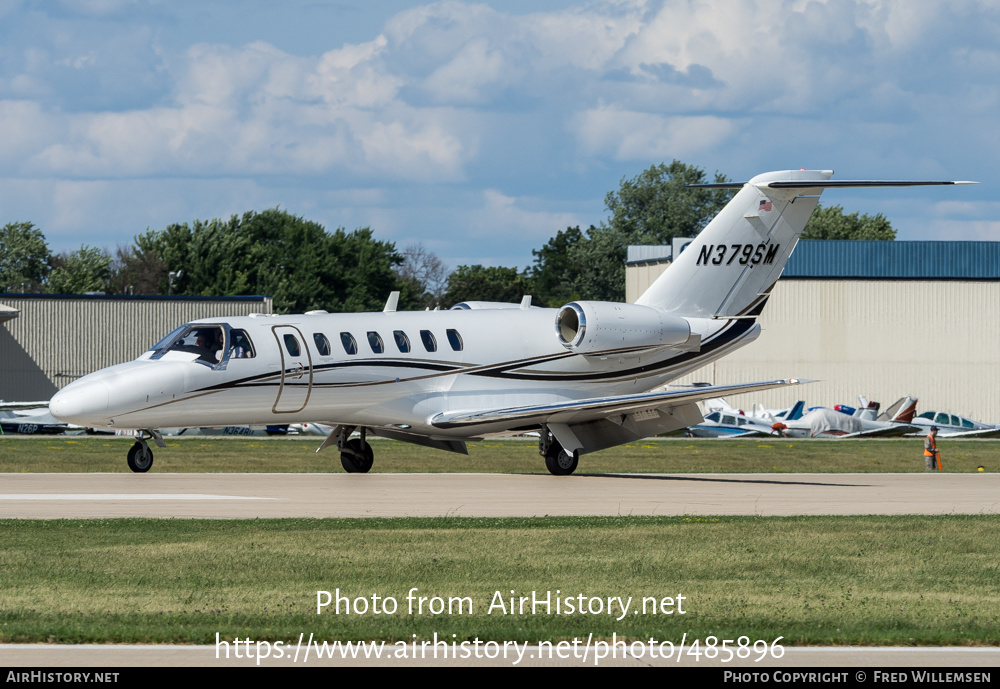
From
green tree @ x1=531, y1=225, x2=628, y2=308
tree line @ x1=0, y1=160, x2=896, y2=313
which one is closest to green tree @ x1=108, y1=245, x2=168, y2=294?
tree line @ x1=0, y1=160, x2=896, y2=313

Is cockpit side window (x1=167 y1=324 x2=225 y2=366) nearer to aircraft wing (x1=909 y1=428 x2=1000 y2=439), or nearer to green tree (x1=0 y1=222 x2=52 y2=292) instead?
aircraft wing (x1=909 y1=428 x2=1000 y2=439)

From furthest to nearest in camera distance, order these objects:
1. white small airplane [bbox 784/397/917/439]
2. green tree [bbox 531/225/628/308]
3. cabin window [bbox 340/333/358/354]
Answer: green tree [bbox 531/225/628/308]
white small airplane [bbox 784/397/917/439]
cabin window [bbox 340/333/358/354]

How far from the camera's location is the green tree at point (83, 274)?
368 feet

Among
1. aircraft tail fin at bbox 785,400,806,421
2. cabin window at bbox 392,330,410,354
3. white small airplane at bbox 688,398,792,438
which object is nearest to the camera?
cabin window at bbox 392,330,410,354

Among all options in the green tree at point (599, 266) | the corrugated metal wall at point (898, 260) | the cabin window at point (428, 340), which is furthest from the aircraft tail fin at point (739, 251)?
the green tree at point (599, 266)

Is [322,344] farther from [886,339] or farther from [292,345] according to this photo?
[886,339]

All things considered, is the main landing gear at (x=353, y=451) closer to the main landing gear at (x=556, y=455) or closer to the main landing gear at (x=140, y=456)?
the main landing gear at (x=556, y=455)

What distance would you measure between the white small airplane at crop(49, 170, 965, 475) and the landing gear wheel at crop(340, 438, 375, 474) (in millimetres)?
36

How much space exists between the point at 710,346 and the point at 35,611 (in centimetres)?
2024

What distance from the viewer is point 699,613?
10.9 meters

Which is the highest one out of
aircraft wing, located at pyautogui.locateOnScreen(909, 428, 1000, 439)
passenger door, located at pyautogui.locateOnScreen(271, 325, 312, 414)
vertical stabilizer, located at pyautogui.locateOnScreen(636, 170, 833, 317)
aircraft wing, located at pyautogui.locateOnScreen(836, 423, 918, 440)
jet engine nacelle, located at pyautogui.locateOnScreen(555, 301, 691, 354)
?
vertical stabilizer, located at pyautogui.locateOnScreen(636, 170, 833, 317)

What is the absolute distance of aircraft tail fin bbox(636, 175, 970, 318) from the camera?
28.8 meters

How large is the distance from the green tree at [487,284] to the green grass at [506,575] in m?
124

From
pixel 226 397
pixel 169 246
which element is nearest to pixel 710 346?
pixel 226 397
